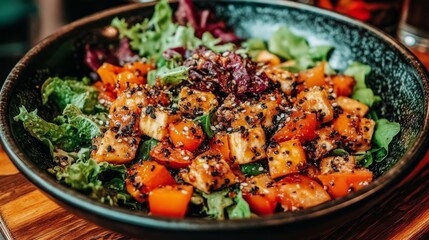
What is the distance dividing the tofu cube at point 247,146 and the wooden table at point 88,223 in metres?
0.45

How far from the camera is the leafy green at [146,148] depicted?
2.34 metres

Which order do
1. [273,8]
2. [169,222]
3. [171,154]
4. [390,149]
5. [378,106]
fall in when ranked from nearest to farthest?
[169,222] → [171,154] → [390,149] → [378,106] → [273,8]

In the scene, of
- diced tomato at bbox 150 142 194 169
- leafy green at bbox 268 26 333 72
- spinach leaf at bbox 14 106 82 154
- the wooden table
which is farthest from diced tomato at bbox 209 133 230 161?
leafy green at bbox 268 26 333 72

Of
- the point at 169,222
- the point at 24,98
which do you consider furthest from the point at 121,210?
the point at 24,98

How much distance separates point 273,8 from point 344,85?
80cm

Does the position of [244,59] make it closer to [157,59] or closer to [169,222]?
[157,59]

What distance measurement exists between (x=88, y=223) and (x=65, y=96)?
0.76 meters

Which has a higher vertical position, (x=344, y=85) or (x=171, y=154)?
(x=344, y=85)

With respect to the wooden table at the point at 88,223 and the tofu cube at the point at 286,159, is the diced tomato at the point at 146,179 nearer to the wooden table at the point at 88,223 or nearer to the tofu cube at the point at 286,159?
the wooden table at the point at 88,223

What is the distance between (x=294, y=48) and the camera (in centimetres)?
317

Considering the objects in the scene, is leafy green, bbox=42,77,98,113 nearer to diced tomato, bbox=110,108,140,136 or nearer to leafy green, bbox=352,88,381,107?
diced tomato, bbox=110,108,140,136

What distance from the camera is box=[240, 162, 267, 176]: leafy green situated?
2.27 m

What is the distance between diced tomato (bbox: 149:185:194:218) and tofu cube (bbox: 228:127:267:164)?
0.37 m

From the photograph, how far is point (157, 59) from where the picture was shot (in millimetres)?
3018
